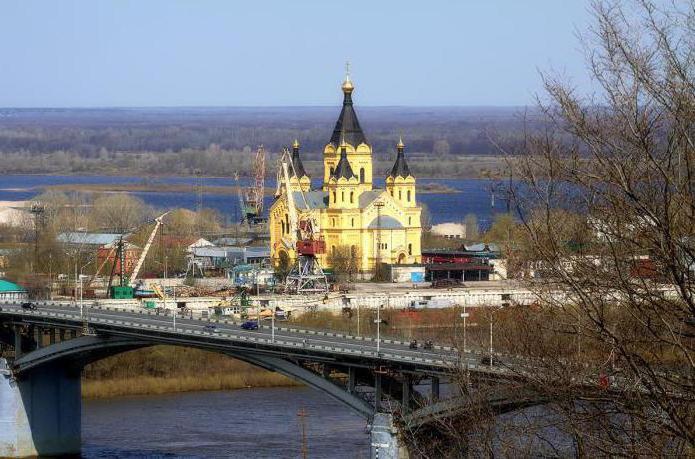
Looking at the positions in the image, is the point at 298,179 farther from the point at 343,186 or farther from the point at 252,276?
the point at 252,276

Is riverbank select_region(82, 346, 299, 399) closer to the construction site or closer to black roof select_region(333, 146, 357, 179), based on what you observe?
the construction site

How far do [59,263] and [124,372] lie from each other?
67.0 feet

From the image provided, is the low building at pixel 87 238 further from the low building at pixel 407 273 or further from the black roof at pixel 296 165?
the low building at pixel 407 273

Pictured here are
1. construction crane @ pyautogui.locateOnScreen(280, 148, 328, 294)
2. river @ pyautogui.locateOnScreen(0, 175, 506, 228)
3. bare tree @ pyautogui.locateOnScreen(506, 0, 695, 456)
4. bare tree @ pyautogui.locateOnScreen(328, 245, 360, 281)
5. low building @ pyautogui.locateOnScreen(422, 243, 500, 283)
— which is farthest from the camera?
river @ pyautogui.locateOnScreen(0, 175, 506, 228)

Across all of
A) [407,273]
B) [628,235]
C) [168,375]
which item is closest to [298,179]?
[407,273]

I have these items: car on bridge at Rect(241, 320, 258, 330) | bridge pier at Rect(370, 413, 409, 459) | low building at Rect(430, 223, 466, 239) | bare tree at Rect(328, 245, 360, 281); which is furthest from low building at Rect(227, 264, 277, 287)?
bridge pier at Rect(370, 413, 409, 459)

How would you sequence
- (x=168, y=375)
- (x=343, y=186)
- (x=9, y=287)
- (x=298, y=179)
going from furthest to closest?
(x=298, y=179)
(x=343, y=186)
(x=9, y=287)
(x=168, y=375)

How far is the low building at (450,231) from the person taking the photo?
84.9 meters

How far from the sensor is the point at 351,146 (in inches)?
2589

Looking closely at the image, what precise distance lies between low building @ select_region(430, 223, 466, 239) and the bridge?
39.9m

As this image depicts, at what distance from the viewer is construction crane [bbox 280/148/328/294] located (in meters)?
61.5

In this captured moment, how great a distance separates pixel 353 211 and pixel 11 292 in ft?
49.5

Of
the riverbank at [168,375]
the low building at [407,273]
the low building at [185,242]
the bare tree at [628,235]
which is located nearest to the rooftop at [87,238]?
the low building at [185,242]

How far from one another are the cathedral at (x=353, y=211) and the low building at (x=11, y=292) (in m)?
11.9
